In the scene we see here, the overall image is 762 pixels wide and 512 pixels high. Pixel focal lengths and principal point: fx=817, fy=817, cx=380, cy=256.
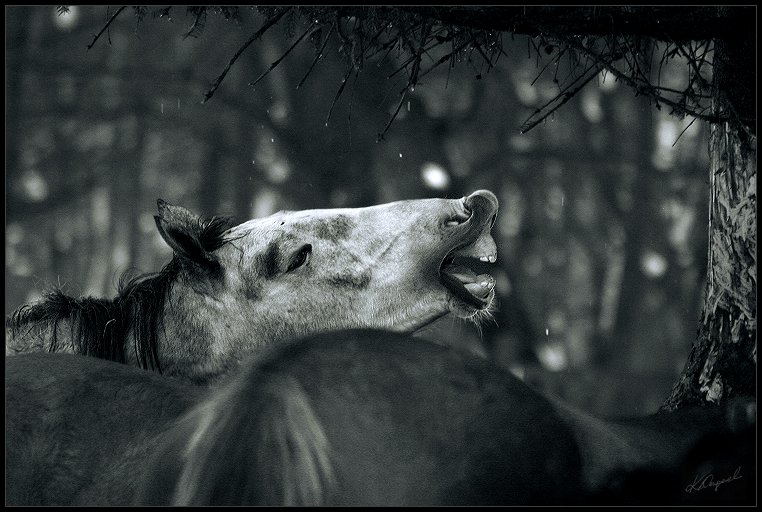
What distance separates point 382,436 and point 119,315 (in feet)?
5.86

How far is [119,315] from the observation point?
2916mm

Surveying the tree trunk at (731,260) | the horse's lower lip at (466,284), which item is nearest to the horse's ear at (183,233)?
the horse's lower lip at (466,284)

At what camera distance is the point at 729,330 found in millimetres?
2451

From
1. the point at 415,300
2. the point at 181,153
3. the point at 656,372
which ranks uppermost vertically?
the point at 181,153

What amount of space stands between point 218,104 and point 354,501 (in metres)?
10.8

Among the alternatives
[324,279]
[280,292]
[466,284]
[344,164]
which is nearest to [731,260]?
[466,284]

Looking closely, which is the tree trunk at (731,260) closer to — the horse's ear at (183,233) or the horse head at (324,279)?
the horse head at (324,279)

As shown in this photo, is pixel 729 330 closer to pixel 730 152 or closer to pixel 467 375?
pixel 730 152

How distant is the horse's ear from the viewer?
2779 mm

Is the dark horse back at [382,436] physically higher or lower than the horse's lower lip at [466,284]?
lower

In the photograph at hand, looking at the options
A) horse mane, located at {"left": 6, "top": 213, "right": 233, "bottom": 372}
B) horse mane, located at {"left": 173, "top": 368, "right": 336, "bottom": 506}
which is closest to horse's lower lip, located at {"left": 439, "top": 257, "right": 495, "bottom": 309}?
horse mane, located at {"left": 6, "top": 213, "right": 233, "bottom": 372}

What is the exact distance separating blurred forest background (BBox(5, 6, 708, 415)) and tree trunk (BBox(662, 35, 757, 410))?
799cm

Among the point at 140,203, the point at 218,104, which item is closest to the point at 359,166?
the point at 218,104

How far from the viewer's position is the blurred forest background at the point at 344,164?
1084 cm
